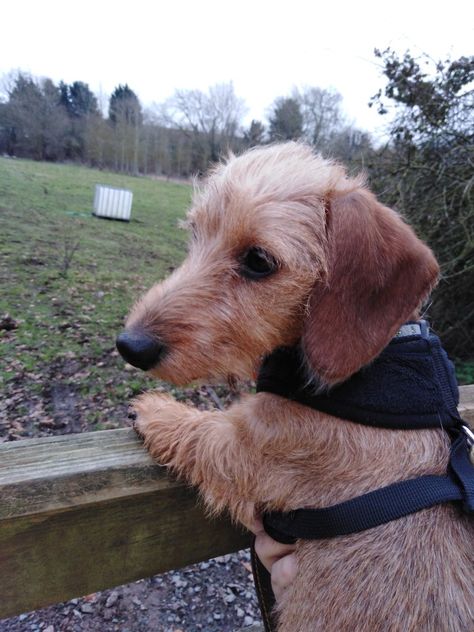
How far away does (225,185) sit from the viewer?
187cm

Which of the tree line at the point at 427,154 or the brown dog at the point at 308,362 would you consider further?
the tree line at the point at 427,154

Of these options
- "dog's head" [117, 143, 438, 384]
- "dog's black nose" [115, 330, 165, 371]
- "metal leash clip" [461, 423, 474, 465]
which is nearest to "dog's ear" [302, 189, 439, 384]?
"dog's head" [117, 143, 438, 384]

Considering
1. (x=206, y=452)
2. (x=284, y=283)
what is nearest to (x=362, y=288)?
(x=284, y=283)

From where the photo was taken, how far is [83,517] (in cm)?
112

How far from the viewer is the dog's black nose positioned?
5.05ft

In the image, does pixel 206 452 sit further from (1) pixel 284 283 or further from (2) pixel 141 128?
(2) pixel 141 128

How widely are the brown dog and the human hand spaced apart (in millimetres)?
35

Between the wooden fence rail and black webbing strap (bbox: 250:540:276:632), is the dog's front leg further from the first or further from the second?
black webbing strap (bbox: 250:540:276:632)

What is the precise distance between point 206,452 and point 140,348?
1.42ft

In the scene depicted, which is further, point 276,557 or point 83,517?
point 276,557

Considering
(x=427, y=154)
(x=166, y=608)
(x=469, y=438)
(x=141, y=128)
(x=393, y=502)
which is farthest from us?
(x=141, y=128)

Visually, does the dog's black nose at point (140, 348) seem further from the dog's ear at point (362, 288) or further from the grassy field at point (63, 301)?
the grassy field at point (63, 301)

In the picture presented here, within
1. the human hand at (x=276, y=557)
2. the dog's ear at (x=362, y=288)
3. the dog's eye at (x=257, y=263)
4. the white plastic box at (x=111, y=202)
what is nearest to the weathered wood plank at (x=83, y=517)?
the human hand at (x=276, y=557)

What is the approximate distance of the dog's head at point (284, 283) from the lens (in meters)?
1.54
